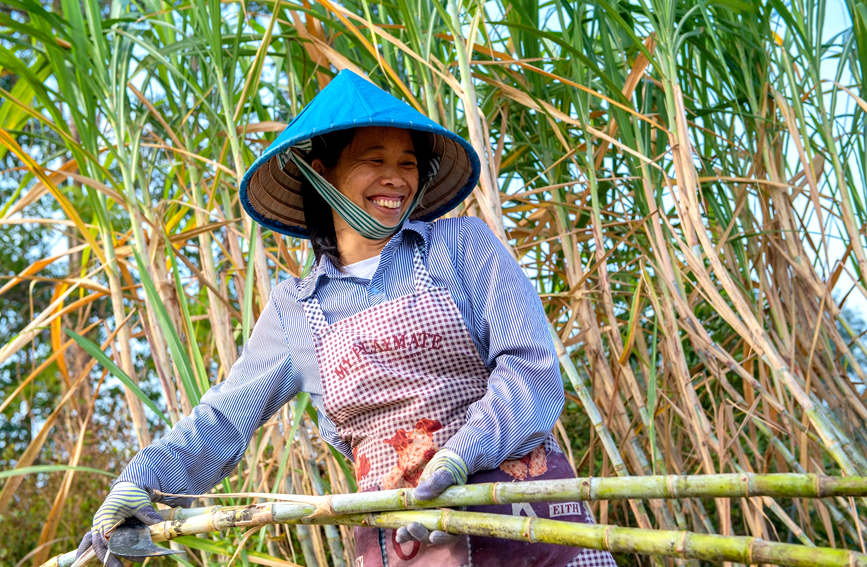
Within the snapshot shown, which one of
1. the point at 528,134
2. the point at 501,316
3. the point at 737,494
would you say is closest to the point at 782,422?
the point at 528,134

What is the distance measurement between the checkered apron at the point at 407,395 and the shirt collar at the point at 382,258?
0.20ft

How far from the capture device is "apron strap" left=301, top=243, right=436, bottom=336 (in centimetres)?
121

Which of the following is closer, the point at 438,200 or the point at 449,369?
the point at 449,369

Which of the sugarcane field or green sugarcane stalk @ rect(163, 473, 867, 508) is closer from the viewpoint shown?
green sugarcane stalk @ rect(163, 473, 867, 508)

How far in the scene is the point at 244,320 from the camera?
1722 millimetres

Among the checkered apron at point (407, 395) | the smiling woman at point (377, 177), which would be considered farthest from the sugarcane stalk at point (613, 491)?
the smiling woman at point (377, 177)

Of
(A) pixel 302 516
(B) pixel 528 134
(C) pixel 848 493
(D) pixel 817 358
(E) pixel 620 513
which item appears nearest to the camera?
(C) pixel 848 493

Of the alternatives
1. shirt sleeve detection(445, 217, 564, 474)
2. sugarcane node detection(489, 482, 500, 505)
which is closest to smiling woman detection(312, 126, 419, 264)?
shirt sleeve detection(445, 217, 564, 474)

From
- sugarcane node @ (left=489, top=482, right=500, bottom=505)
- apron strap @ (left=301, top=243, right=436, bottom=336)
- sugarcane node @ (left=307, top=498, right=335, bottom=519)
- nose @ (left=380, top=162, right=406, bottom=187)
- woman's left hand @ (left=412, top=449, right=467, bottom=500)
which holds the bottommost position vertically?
sugarcane node @ (left=307, top=498, right=335, bottom=519)

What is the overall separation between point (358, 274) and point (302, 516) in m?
0.44

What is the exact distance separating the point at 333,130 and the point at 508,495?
634 millimetres

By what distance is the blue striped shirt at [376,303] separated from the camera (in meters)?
1.08

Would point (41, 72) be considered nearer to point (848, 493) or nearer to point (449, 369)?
point (449, 369)

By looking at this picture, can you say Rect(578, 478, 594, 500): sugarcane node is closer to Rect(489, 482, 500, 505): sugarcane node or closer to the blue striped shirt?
Rect(489, 482, 500, 505): sugarcane node
